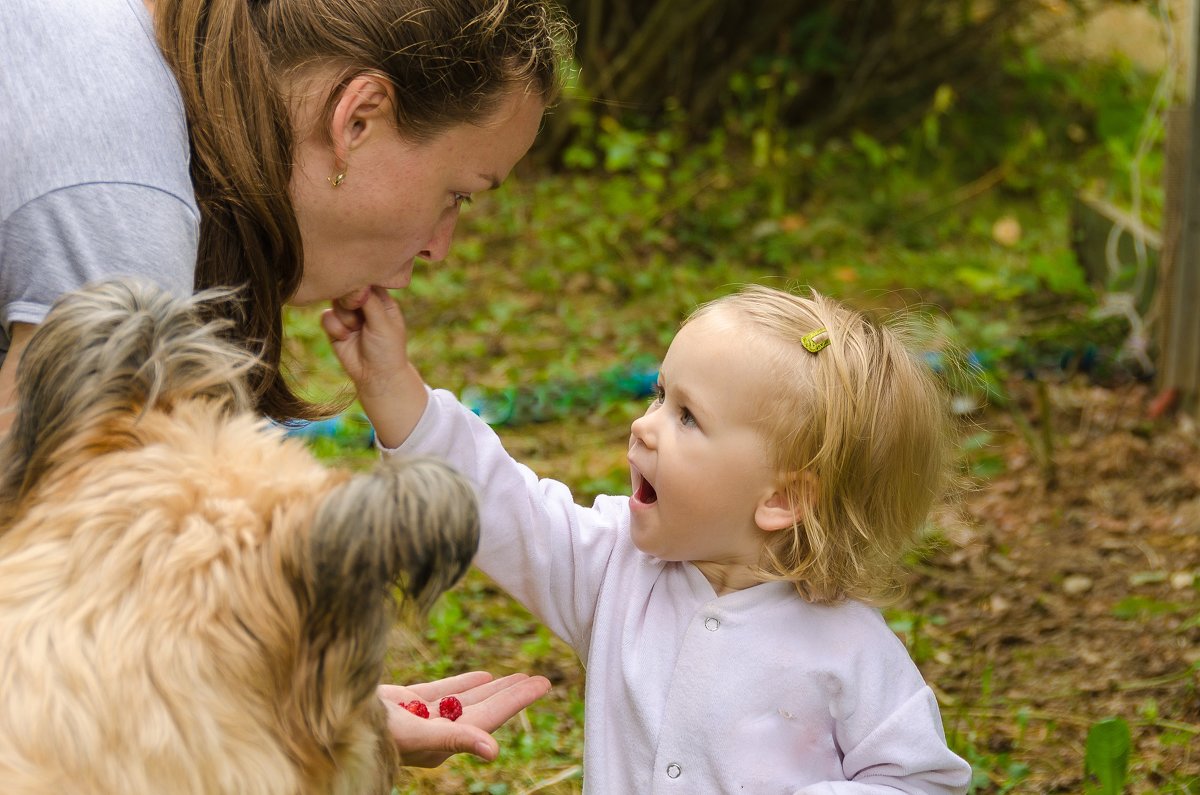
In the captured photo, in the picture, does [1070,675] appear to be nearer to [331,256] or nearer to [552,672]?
[552,672]

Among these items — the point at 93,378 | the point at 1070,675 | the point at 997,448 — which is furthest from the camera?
the point at 997,448

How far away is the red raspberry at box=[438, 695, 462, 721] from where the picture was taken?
2367 millimetres

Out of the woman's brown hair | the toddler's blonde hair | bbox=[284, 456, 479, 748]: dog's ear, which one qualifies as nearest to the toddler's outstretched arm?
the woman's brown hair

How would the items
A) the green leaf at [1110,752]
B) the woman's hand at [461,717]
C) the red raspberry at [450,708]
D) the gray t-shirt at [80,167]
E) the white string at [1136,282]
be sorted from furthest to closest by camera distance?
1. the white string at [1136,282]
2. the green leaf at [1110,752]
3. the red raspberry at [450,708]
4. the gray t-shirt at [80,167]
5. the woman's hand at [461,717]

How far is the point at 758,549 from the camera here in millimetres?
2396

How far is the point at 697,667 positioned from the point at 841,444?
1.44 feet

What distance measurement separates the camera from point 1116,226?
6.50 m

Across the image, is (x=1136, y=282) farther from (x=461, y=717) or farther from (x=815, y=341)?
(x=461, y=717)

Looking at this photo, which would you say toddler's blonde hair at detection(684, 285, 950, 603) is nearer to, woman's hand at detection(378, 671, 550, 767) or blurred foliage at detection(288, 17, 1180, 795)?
woman's hand at detection(378, 671, 550, 767)

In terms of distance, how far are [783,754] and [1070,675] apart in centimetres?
177

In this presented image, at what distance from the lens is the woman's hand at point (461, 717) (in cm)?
213

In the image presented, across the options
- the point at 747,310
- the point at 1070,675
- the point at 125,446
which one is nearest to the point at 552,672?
the point at 1070,675

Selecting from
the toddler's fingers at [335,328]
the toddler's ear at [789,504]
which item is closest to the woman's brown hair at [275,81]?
the toddler's fingers at [335,328]

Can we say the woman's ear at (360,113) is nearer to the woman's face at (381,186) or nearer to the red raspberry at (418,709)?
the woman's face at (381,186)
